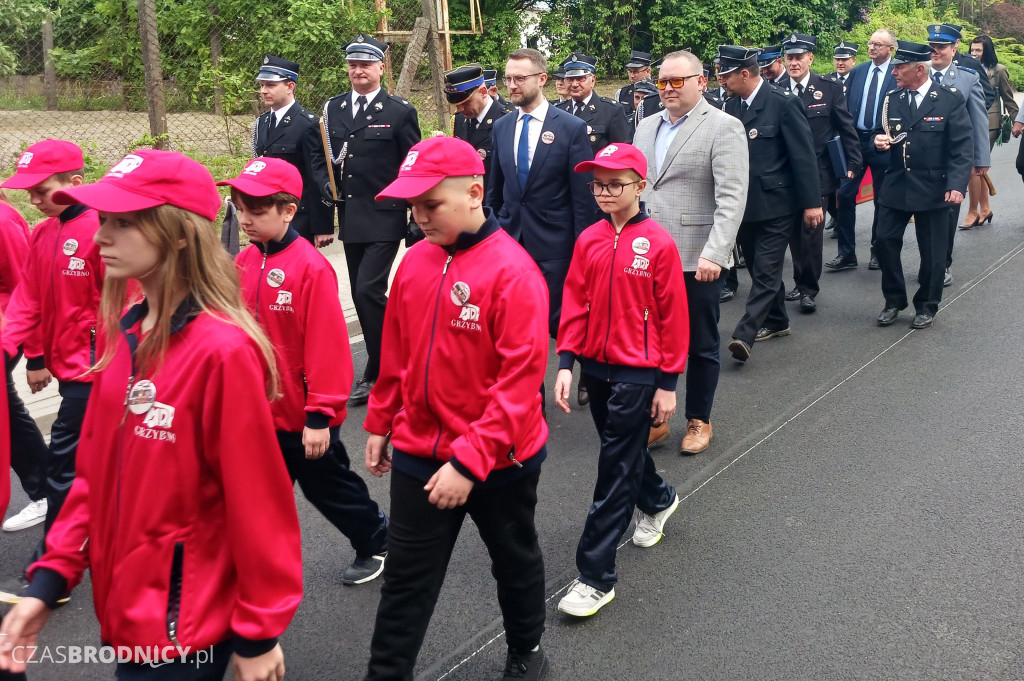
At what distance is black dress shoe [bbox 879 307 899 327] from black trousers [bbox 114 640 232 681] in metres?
7.07

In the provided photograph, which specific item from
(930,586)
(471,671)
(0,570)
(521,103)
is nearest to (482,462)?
(471,671)

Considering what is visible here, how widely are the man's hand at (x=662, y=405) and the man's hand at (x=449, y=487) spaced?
1.46m

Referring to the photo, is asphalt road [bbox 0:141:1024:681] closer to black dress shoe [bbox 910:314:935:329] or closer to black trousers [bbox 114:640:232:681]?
black dress shoe [bbox 910:314:935:329]

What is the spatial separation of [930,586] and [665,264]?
1742mm

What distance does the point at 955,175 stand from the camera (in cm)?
795

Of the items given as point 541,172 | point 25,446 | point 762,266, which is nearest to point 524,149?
point 541,172

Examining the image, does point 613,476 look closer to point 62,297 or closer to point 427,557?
point 427,557

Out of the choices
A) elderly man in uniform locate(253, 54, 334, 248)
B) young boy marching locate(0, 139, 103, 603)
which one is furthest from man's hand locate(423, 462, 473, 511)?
elderly man in uniform locate(253, 54, 334, 248)

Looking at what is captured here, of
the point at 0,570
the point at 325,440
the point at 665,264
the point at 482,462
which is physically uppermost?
the point at 665,264

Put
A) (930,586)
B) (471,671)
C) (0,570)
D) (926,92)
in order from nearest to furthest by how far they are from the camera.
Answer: (471,671), (930,586), (0,570), (926,92)

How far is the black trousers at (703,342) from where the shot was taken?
5.79m

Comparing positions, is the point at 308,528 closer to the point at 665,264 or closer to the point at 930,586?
the point at 665,264

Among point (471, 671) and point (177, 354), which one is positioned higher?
point (177, 354)

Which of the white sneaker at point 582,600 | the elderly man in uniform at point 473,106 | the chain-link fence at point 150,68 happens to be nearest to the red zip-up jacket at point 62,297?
the white sneaker at point 582,600
